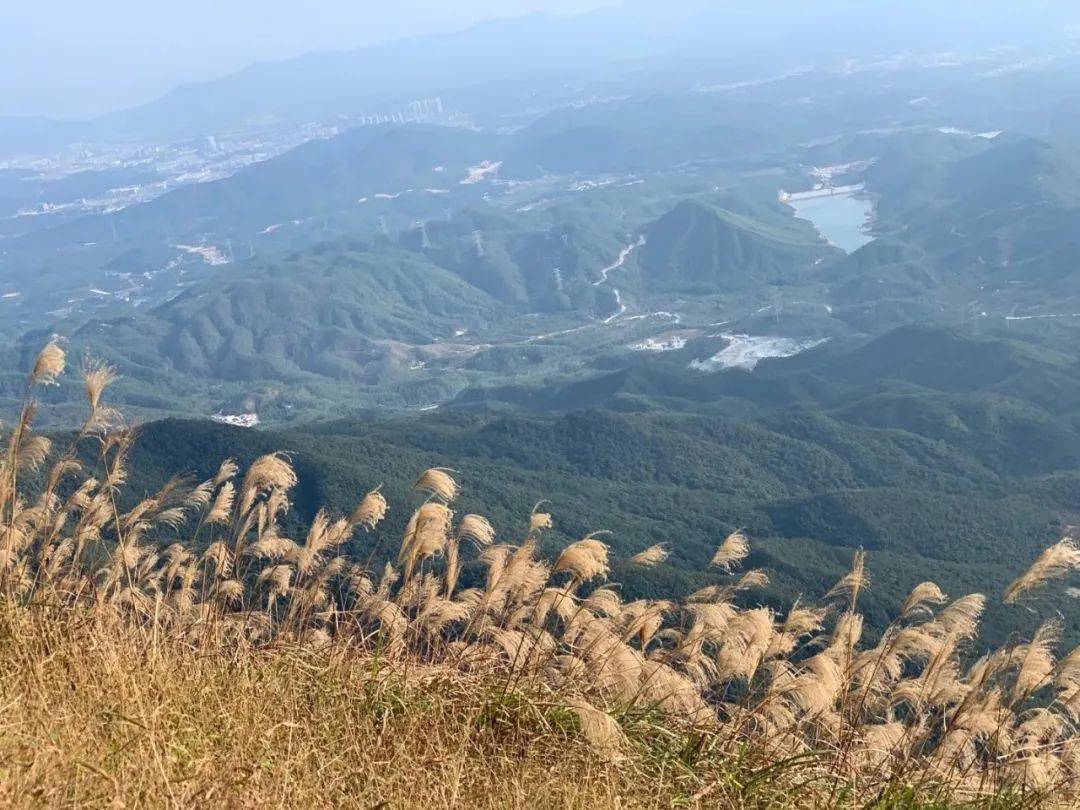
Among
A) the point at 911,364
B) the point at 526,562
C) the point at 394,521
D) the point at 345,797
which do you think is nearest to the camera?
the point at 345,797

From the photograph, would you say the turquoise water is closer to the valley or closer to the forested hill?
the valley

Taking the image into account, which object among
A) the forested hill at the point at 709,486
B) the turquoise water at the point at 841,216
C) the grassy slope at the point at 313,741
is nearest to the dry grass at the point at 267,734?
the grassy slope at the point at 313,741

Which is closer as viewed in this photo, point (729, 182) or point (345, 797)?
point (345, 797)

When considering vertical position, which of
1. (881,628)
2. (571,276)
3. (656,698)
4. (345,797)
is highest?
(345,797)

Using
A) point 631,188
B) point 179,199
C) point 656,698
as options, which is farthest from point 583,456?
point 179,199

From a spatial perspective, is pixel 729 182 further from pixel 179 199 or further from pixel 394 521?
pixel 394 521

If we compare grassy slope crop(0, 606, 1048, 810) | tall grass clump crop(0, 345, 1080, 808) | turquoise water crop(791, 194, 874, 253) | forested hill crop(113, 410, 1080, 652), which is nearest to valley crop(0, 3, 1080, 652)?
forested hill crop(113, 410, 1080, 652)
